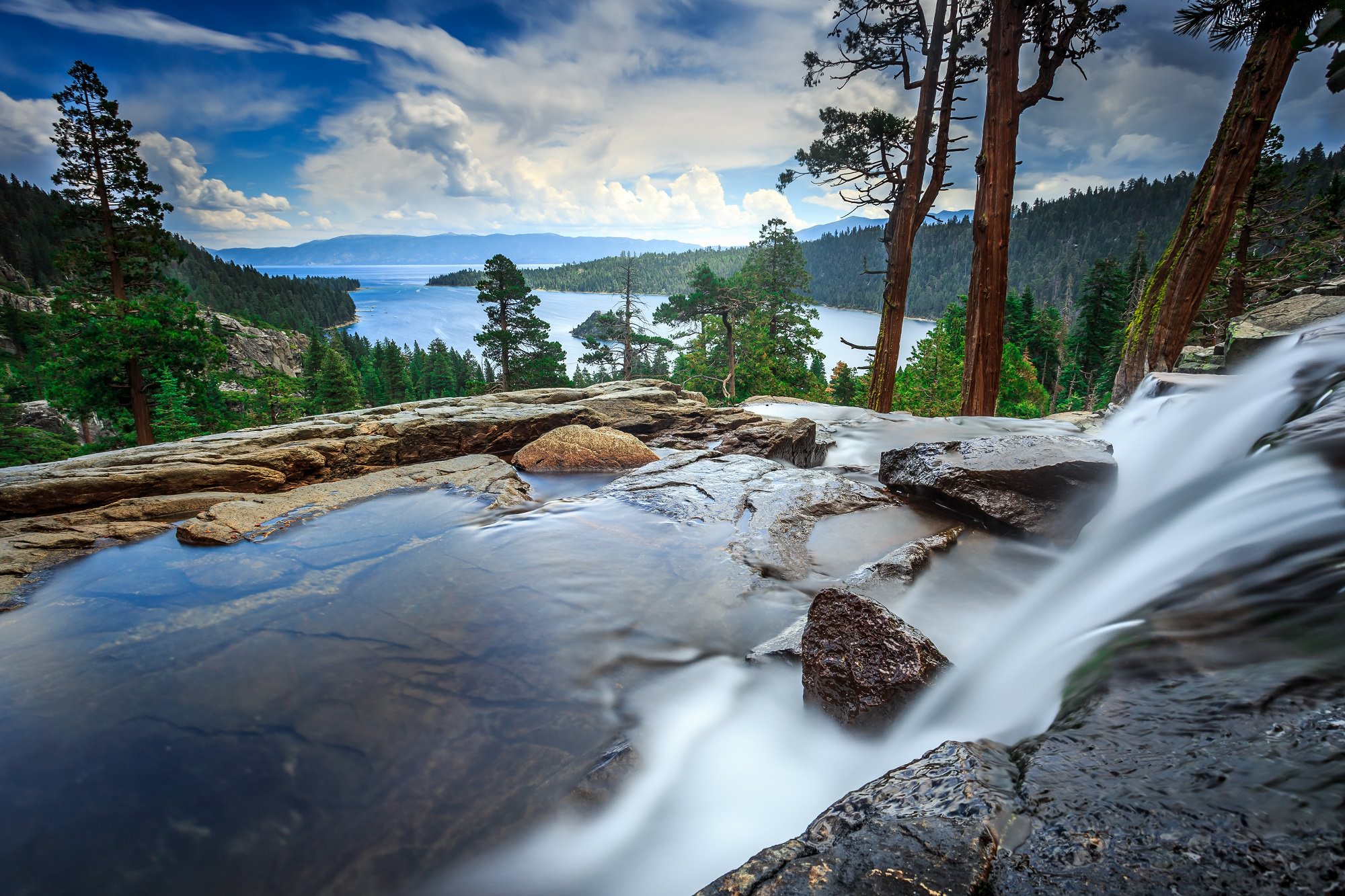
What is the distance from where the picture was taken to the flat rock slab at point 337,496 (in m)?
5.91

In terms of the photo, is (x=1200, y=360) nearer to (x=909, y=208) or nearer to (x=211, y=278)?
(x=909, y=208)

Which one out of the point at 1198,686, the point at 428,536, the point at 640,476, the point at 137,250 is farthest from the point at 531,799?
the point at 137,250

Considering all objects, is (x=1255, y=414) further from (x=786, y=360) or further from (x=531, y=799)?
(x=786, y=360)

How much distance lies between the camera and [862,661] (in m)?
3.09

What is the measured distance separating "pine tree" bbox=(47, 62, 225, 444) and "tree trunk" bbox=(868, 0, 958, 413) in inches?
907

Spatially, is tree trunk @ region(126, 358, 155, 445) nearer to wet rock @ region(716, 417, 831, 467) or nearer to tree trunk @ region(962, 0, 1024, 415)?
wet rock @ region(716, 417, 831, 467)

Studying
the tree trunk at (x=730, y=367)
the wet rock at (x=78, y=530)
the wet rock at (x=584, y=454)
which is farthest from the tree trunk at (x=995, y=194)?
the tree trunk at (x=730, y=367)

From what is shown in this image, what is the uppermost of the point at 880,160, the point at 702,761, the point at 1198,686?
the point at 880,160

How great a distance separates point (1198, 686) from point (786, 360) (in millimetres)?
29191

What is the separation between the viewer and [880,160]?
13758 millimetres

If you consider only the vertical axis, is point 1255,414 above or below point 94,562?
above

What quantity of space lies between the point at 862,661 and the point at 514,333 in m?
30.1

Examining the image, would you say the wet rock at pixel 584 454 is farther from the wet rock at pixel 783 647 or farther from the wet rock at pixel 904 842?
the wet rock at pixel 904 842

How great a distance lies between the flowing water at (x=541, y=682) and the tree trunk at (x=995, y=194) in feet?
14.4
